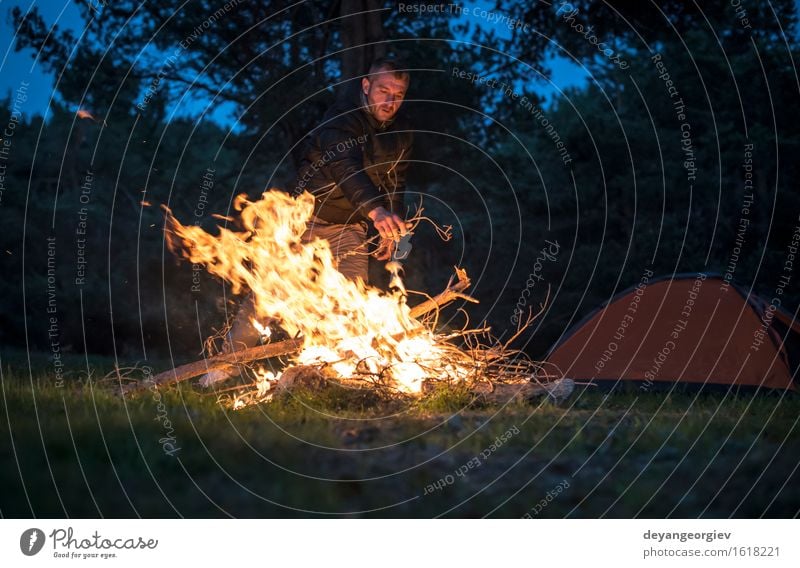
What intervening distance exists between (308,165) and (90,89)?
29.0ft

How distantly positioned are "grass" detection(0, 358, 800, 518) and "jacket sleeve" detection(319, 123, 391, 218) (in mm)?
1754

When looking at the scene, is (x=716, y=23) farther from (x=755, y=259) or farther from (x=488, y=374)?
(x=488, y=374)

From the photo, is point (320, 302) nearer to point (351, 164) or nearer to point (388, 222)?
point (388, 222)

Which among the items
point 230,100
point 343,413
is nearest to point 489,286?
point 230,100

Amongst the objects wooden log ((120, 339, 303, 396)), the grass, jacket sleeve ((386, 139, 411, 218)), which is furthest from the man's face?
the grass

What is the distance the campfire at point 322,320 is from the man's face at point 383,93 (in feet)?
3.33

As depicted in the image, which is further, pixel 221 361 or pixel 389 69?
pixel 389 69

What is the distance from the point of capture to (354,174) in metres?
7.21

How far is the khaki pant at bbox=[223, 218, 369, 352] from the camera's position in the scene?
307 inches

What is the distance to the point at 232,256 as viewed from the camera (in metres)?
7.68

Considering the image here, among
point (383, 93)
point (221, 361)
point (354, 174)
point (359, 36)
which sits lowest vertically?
point (221, 361)

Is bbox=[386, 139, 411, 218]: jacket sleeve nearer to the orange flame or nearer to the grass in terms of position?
the orange flame

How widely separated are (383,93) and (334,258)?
1.57 meters

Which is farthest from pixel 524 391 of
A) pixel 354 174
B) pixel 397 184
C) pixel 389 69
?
pixel 389 69
